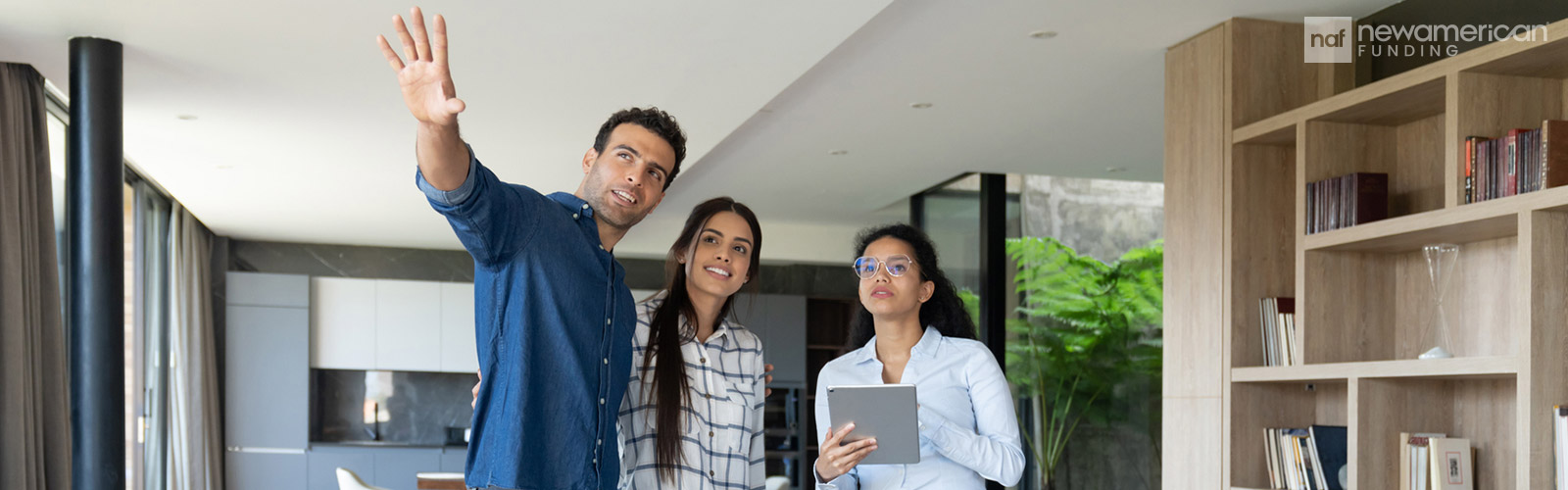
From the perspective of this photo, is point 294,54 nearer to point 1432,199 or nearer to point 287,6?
point 287,6

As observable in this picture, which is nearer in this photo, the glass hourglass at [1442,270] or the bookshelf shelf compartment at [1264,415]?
the glass hourglass at [1442,270]

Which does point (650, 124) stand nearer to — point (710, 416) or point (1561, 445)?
point (710, 416)

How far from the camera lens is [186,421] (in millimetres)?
8406

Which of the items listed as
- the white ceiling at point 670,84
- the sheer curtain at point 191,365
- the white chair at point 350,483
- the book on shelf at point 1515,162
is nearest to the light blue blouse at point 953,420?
the white ceiling at point 670,84

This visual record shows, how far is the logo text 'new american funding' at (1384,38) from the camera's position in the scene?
353 cm

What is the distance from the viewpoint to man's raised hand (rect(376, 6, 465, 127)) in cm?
144

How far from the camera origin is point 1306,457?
373 cm

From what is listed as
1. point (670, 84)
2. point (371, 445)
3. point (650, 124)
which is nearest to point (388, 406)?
point (371, 445)

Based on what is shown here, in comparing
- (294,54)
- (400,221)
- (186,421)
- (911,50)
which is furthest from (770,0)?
(186,421)

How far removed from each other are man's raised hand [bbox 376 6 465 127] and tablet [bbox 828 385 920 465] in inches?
46.1

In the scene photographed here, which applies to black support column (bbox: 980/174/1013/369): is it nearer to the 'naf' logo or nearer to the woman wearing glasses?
the 'naf' logo

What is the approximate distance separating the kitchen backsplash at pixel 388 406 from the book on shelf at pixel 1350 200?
24.7 feet

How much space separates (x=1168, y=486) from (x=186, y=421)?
22.3 feet

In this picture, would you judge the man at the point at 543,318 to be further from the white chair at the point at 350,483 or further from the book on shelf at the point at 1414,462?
the white chair at the point at 350,483
